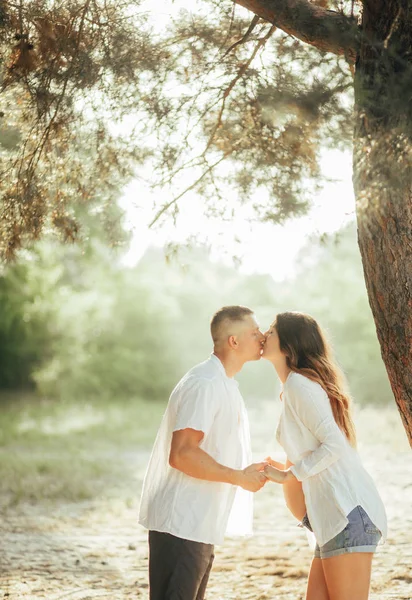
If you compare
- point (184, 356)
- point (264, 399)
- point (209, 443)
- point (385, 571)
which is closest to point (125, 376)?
point (184, 356)

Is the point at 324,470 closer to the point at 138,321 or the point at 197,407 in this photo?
the point at 197,407

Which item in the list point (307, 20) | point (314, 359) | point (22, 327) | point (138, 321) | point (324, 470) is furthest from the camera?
point (138, 321)

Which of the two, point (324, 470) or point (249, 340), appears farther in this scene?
point (249, 340)

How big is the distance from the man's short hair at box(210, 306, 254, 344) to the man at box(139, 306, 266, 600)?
6cm

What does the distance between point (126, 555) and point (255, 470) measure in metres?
3.91

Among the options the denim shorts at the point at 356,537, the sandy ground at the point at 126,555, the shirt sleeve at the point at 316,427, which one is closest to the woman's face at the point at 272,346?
the shirt sleeve at the point at 316,427

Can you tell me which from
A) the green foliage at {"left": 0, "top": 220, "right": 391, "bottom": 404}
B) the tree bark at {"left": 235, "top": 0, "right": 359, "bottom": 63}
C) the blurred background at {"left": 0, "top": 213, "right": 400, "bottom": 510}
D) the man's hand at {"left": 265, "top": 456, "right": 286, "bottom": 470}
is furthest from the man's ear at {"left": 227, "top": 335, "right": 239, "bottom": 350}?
the green foliage at {"left": 0, "top": 220, "right": 391, "bottom": 404}

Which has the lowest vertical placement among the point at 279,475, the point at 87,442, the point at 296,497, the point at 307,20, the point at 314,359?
the point at 296,497

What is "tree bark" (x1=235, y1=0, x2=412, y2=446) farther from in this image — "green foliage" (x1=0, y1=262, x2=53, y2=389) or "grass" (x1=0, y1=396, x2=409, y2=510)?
"green foliage" (x1=0, y1=262, x2=53, y2=389)

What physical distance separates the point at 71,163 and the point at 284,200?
1413mm

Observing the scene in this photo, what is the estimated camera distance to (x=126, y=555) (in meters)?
7.02

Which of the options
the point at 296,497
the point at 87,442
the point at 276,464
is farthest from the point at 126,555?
the point at 87,442

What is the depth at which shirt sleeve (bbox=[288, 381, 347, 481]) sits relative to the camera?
333 cm

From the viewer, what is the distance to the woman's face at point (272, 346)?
372 centimetres
